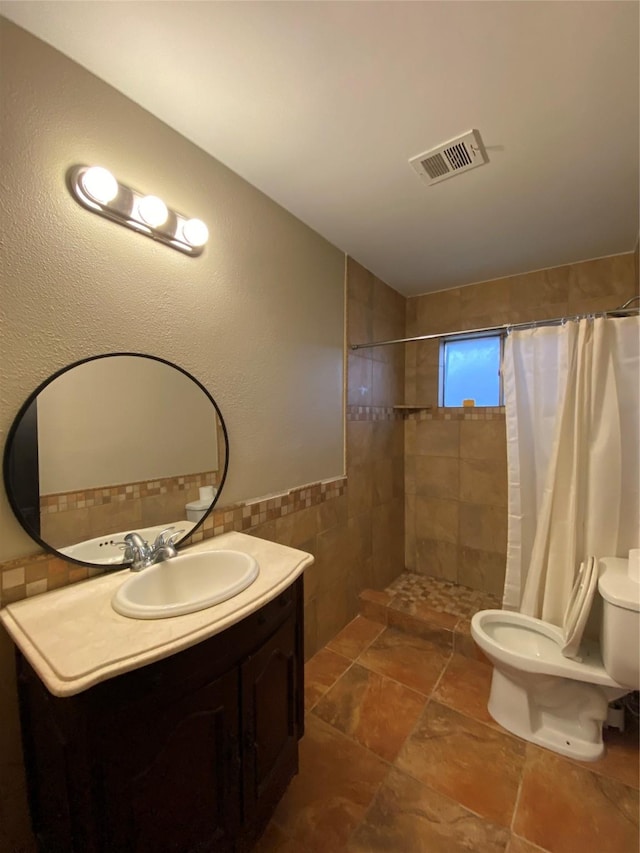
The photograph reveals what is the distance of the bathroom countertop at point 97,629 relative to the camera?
0.66 metres

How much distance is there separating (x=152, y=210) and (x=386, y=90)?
0.85m

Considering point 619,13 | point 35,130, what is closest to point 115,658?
point 35,130

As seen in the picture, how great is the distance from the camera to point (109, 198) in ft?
3.38

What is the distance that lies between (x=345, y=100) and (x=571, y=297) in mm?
1961

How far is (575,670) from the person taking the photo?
135 cm

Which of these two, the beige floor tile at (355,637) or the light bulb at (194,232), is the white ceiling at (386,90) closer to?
the light bulb at (194,232)

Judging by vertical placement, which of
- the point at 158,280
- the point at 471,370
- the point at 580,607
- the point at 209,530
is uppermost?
the point at 158,280

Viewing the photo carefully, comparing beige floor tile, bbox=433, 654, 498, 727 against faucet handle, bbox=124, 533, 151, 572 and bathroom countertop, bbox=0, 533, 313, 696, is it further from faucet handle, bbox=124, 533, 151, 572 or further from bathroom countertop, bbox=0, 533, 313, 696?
faucet handle, bbox=124, 533, 151, 572

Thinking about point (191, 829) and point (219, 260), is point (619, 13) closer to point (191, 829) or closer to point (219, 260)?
point (219, 260)

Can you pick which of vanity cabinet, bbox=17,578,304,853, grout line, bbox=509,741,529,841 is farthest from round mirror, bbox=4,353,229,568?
grout line, bbox=509,741,529,841

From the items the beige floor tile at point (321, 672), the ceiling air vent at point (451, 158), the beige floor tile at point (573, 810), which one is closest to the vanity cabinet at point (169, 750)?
the beige floor tile at point (321, 672)

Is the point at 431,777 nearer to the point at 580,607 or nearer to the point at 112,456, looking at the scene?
the point at 580,607

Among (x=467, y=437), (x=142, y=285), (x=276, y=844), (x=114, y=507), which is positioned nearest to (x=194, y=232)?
(x=142, y=285)

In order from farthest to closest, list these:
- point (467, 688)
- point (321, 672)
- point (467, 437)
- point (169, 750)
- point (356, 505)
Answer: point (467, 437) < point (356, 505) < point (321, 672) < point (467, 688) < point (169, 750)
